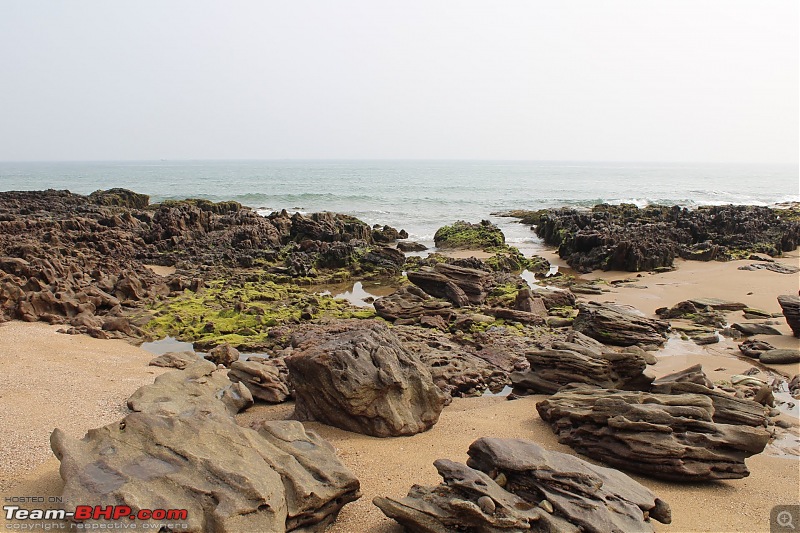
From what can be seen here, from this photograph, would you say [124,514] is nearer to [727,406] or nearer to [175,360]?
[175,360]

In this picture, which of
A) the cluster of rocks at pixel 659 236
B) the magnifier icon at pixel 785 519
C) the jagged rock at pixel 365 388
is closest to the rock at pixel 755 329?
the magnifier icon at pixel 785 519

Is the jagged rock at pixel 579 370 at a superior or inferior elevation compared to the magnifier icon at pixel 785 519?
superior

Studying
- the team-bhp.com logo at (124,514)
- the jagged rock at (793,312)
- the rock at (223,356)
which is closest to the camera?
the team-bhp.com logo at (124,514)

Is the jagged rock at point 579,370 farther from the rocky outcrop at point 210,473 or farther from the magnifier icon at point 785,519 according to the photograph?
the rocky outcrop at point 210,473

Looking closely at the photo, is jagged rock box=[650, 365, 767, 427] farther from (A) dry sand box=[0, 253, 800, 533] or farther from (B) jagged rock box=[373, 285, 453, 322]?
(B) jagged rock box=[373, 285, 453, 322]

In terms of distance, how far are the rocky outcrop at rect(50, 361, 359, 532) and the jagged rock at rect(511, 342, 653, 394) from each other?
5368 millimetres

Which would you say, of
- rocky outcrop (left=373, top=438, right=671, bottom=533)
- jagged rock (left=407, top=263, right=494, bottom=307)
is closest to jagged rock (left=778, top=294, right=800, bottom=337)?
jagged rock (left=407, top=263, right=494, bottom=307)

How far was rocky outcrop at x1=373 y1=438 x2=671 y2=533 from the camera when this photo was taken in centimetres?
472

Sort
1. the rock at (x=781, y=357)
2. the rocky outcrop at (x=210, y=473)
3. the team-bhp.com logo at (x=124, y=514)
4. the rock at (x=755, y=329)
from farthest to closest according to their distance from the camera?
the rock at (x=755, y=329), the rock at (x=781, y=357), the rocky outcrop at (x=210, y=473), the team-bhp.com logo at (x=124, y=514)

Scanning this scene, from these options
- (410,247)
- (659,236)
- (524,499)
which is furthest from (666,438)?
(659,236)

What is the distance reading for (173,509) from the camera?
4.48m

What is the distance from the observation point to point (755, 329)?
44.7 feet

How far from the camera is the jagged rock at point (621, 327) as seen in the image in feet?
43.2

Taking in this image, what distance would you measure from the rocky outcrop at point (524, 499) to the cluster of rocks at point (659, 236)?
19.4 m
